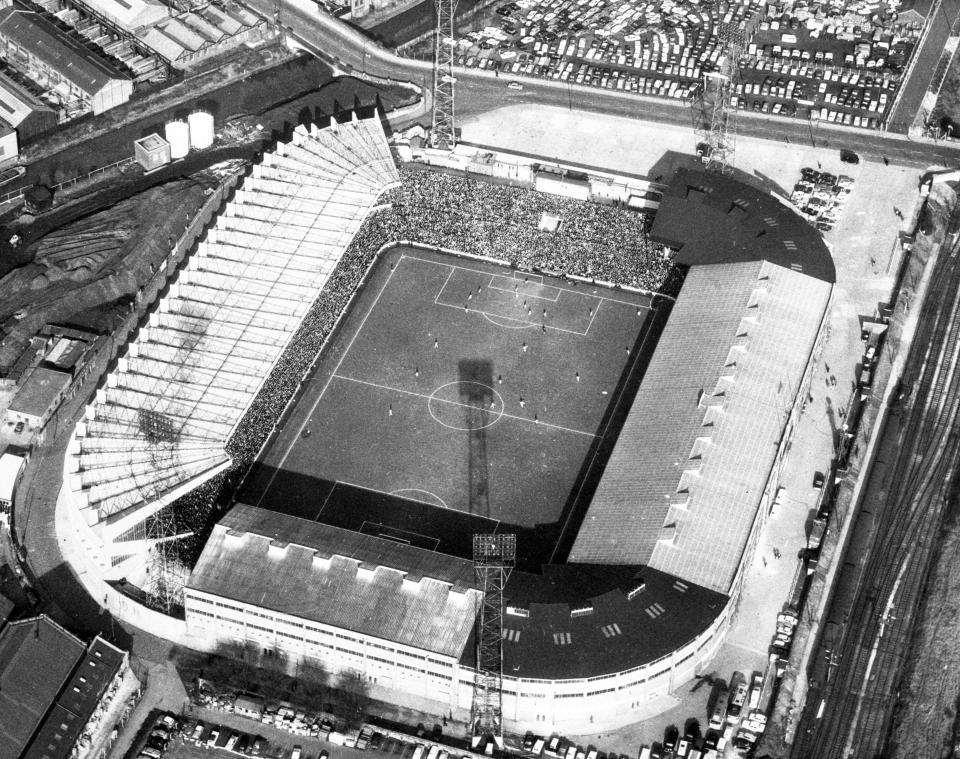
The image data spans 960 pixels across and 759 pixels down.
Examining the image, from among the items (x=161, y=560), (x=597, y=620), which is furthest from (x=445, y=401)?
(x=597, y=620)

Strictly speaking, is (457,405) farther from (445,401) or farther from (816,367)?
(816,367)

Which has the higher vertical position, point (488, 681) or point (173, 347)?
point (173, 347)

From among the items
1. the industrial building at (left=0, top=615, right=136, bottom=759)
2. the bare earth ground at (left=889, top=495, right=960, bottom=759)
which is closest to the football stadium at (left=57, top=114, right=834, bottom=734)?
the industrial building at (left=0, top=615, right=136, bottom=759)

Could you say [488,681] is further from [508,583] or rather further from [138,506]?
[138,506]

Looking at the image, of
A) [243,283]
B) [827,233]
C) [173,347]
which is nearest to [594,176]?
[827,233]

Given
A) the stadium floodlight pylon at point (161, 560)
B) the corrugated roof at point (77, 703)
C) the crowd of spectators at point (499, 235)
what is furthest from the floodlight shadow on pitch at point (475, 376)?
the corrugated roof at point (77, 703)
